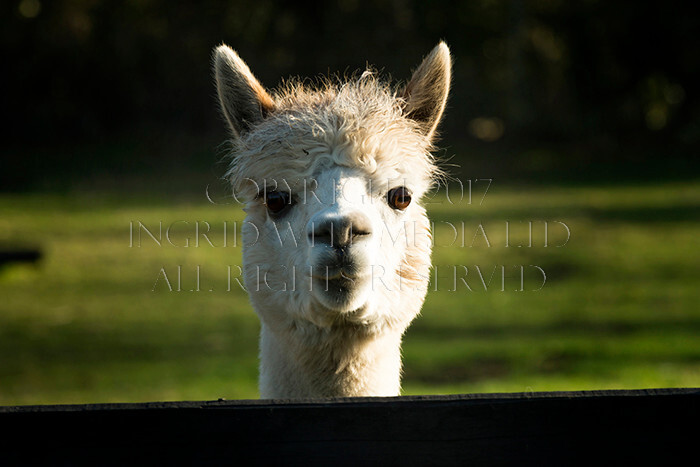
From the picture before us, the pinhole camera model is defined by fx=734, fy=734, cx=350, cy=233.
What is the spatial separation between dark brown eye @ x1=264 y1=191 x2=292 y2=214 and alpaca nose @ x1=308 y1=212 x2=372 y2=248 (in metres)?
0.40

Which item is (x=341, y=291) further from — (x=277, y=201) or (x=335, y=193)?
(x=277, y=201)

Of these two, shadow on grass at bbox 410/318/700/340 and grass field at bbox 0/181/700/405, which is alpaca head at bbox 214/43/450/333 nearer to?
grass field at bbox 0/181/700/405

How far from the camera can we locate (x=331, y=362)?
8.87ft

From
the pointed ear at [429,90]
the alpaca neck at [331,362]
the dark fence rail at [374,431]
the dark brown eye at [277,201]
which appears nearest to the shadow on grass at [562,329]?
the pointed ear at [429,90]

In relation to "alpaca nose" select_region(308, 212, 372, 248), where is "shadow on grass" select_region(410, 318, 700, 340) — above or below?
above

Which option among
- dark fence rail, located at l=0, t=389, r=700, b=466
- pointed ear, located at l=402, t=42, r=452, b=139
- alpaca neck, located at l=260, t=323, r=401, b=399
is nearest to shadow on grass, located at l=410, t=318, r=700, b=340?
pointed ear, located at l=402, t=42, r=452, b=139

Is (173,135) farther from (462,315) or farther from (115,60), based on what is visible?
(462,315)

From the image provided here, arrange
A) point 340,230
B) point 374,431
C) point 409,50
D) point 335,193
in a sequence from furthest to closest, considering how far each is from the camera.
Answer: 1. point 409,50
2. point 335,193
3. point 340,230
4. point 374,431

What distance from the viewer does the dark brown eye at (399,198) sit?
2756 millimetres

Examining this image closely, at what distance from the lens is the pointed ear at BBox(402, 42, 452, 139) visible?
303 cm

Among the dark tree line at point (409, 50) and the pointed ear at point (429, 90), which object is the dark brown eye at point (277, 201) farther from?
the dark tree line at point (409, 50)

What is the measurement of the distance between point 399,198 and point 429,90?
590 mm

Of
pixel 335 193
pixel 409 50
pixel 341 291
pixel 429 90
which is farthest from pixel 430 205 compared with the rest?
pixel 341 291

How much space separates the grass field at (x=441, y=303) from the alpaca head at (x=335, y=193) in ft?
6.45
